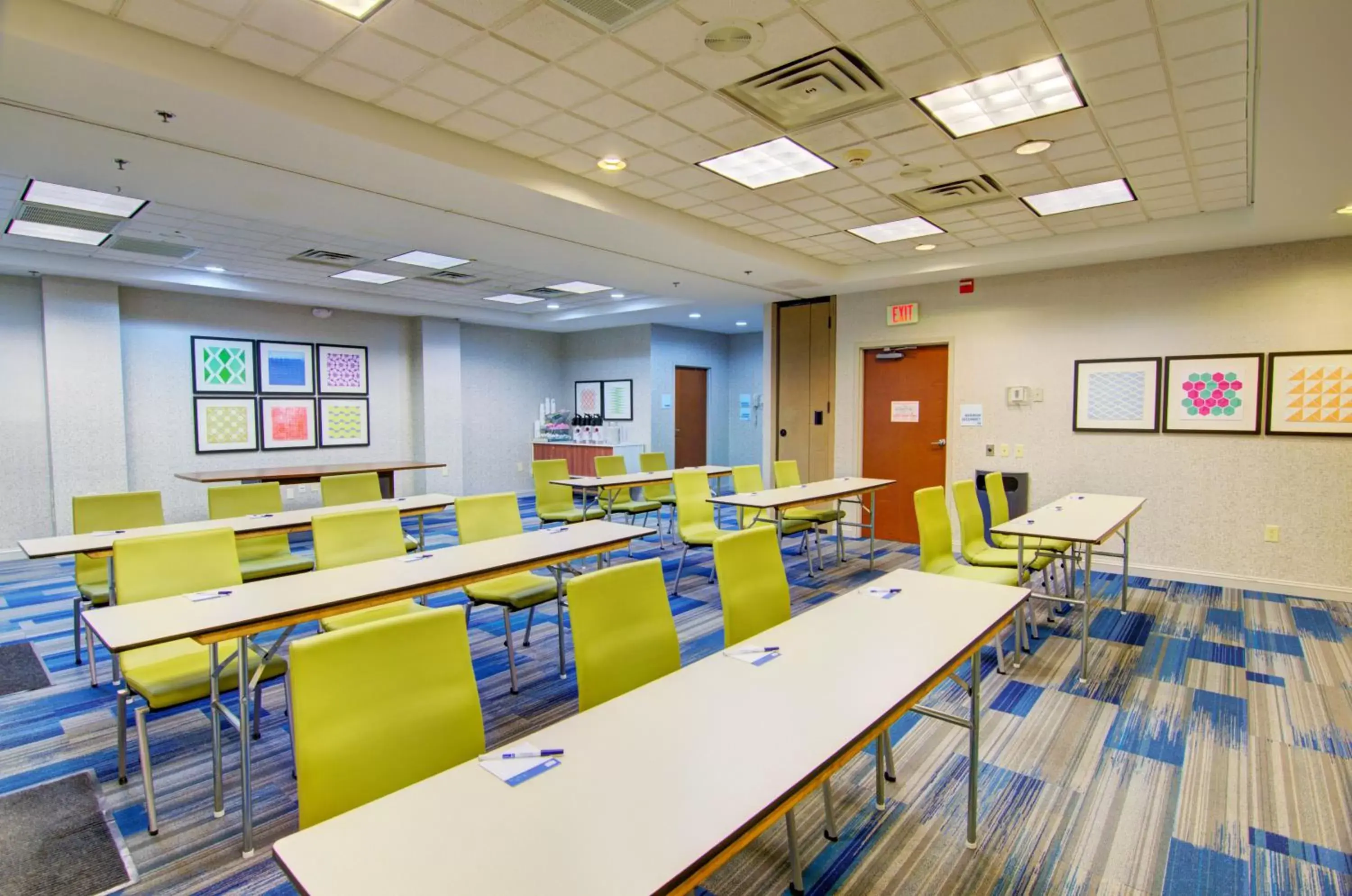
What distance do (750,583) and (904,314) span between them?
5.37m

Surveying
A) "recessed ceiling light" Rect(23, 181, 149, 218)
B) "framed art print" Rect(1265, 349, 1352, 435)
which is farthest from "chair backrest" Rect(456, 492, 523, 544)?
"framed art print" Rect(1265, 349, 1352, 435)

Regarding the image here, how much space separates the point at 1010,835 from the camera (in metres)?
2.38

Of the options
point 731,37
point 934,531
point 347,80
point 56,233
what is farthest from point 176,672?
point 56,233

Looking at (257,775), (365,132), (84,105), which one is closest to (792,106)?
(365,132)

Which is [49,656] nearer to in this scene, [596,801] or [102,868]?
[102,868]

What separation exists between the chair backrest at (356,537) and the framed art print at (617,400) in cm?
674

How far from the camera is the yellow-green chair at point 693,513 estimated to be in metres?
5.22

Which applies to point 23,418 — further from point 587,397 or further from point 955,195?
point 955,195

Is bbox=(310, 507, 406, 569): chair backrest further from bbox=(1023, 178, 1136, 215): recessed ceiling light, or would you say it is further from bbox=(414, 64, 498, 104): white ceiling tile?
bbox=(1023, 178, 1136, 215): recessed ceiling light

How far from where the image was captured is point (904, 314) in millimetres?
7152

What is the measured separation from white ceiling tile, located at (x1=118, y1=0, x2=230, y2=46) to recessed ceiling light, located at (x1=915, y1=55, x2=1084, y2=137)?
312 cm

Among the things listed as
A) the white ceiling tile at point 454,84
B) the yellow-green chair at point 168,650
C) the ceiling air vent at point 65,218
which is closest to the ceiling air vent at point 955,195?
the white ceiling tile at point 454,84

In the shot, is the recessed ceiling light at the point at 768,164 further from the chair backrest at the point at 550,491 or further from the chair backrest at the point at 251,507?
the chair backrest at the point at 251,507

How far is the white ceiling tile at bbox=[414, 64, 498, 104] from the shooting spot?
3020 millimetres
